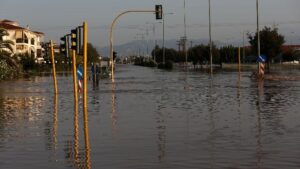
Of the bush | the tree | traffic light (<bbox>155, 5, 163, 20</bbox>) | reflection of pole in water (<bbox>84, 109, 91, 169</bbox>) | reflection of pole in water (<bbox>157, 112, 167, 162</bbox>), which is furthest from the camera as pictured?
the tree

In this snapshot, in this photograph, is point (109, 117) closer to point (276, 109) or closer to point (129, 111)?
point (129, 111)

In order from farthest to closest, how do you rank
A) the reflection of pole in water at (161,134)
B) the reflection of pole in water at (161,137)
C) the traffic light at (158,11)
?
the traffic light at (158,11) < the reflection of pole in water at (161,134) < the reflection of pole in water at (161,137)

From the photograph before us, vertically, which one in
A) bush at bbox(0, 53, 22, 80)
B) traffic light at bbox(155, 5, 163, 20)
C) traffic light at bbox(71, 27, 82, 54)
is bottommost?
bush at bbox(0, 53, 22, 80)

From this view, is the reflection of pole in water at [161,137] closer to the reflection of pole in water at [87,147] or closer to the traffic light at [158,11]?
the reflection of pole in water at [87,147]

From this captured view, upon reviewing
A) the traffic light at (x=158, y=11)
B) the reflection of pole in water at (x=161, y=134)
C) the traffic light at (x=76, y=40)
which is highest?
the traffic light at (x=158, y=11)

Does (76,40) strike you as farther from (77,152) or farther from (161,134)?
(77,152)

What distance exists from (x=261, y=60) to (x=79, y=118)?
30721 millimetres

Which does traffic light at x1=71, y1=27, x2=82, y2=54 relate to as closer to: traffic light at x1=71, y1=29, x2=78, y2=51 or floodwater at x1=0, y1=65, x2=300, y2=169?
traffic light at x1=71, y1=29, x2=78, y2=51

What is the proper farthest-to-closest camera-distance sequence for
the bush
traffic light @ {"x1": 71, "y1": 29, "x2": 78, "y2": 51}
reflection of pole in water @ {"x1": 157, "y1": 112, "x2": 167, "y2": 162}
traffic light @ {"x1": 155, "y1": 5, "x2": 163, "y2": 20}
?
the bush, traffic light @ {"x1": 155, "y1": 5, "x2": 163, "y2": 20}, traffic light @ {"x1": 71, "y1": 29, "x2": 78, "y2": 51}, reflection of pole in water @ {"x1": 157, "y1": 112, "x2": 167, "y2": 162}

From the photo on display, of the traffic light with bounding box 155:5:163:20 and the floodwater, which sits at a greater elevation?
the traffic light with bounding box 155:5:163:20

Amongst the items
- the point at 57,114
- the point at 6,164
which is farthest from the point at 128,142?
the point at 57,114

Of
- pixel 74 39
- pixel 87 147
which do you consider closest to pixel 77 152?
pixel 87 147

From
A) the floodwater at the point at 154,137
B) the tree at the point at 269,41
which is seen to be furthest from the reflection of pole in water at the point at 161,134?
the tree at the point at 269,41

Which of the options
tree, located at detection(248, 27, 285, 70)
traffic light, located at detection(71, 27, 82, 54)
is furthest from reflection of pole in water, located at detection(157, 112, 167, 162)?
tree, located at detection(248, 27, 285, 70)
